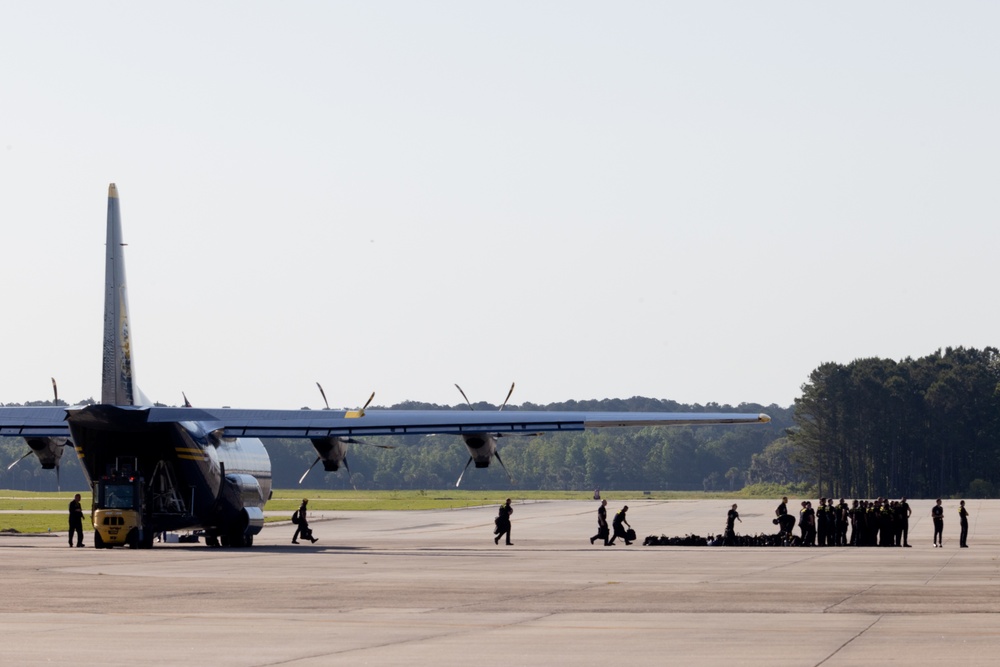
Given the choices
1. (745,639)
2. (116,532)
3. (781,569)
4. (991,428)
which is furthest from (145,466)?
(991,428)

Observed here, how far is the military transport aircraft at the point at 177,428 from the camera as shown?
40219 millimetres

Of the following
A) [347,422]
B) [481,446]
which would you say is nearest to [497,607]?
[347,422]

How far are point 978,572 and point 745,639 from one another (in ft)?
50.9

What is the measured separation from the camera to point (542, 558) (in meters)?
37.9

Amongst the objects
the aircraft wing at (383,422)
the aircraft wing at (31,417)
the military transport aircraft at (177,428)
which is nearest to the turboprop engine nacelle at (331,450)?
the military transport aircraft at (177,428)

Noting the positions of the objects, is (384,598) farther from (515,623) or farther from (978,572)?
(978,572)

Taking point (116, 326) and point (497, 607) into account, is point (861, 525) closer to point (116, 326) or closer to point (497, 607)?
point (116, 326)

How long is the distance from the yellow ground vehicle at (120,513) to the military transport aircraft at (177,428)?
0.18 ft

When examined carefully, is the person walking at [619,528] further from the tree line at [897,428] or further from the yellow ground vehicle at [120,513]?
the tree line at [897,428]

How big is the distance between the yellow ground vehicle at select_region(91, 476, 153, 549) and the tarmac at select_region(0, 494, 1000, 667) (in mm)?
930

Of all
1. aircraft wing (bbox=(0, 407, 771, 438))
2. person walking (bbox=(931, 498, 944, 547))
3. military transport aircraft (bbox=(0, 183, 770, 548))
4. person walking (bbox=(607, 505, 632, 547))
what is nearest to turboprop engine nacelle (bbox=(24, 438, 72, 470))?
military transport aircraft (bbox=(0, 183, 770, 548))

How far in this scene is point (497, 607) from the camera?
22531 mm

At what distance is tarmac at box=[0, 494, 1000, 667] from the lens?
16.4 metres

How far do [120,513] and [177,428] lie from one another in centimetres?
284
